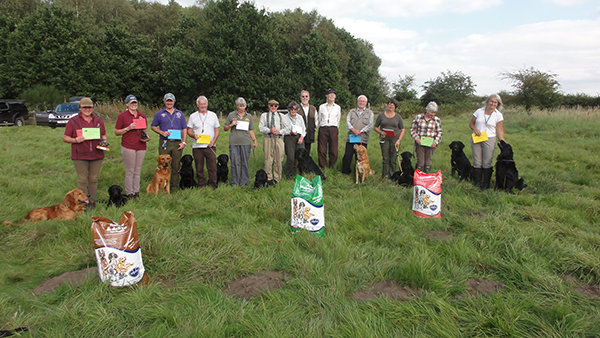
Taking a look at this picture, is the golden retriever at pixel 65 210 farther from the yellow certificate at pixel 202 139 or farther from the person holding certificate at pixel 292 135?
the person holding certificate at pixel 292 135

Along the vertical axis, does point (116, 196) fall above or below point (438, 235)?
above

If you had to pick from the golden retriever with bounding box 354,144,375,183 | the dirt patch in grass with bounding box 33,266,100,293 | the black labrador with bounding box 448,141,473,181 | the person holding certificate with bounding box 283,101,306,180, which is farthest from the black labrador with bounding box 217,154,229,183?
the black labrador with bounding box 448,141,473,181

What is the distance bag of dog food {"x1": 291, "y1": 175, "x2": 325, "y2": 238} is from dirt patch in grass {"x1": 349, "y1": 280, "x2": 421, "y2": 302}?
1.02 metres

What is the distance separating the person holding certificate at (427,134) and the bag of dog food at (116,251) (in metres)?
5.06

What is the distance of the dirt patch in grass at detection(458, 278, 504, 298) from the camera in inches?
100

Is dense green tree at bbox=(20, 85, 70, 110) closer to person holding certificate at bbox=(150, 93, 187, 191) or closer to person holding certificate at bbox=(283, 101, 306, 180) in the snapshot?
person holding certificate at bbox=(150, 93, 187, 191)

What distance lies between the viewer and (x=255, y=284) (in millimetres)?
2701

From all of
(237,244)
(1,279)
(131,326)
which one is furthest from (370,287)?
(1,279)

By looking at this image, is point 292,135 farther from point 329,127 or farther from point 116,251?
point 116,251

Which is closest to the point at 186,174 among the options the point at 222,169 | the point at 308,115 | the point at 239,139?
the point at 222,169

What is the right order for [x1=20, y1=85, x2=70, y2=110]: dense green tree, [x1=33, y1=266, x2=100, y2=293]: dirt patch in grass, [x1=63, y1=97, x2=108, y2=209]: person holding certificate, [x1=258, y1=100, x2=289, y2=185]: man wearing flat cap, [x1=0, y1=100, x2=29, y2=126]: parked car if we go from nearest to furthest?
[x1=33, y1=266, x2=100, y2=293]: dirt patch in grass → [x1=63, y1=97, x2=108, y2=209]: person holding certificate → [x1=258, y1=100, x2=289, y2=185]: man wearing flat cap → [x1=0, y1=100, x2=29, y2=126]: parked car → [x1=20, y1=85, x2=70, y2=110]: dense green tree

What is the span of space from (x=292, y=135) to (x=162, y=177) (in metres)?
2.58

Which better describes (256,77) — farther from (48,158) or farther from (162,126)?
(162,126)

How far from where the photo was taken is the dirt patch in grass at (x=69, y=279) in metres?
2.65
